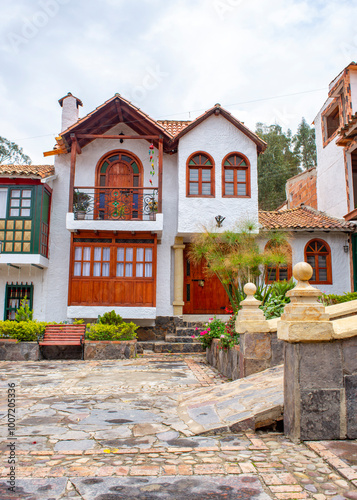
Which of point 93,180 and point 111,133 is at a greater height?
point 111,133

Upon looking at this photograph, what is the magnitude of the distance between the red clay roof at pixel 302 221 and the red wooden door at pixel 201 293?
8.82 feet

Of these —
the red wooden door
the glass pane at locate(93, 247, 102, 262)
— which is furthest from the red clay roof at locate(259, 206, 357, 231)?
the glass pane at locate(93, 247, 102, 262)

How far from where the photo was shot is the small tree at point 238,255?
10.1m

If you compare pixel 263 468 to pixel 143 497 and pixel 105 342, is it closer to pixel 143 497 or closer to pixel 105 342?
pixel 143 497

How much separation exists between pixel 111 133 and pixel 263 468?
13.0 m

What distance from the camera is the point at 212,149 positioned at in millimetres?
13578

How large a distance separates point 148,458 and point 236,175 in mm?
11359

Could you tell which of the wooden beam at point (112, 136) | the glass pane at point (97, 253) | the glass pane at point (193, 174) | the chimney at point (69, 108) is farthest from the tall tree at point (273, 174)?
the glass pane at point (97, 253)

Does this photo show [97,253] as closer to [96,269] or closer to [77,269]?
[96,269]

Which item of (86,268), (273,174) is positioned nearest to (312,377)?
(86,268)

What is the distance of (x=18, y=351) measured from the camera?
34.1 feet

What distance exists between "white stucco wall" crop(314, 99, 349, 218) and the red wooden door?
541 cm

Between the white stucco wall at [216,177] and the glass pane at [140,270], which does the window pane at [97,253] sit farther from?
the white stucco wall at [216,177]

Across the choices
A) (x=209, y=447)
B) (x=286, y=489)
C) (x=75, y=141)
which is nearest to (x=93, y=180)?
(x=75, y=141)
